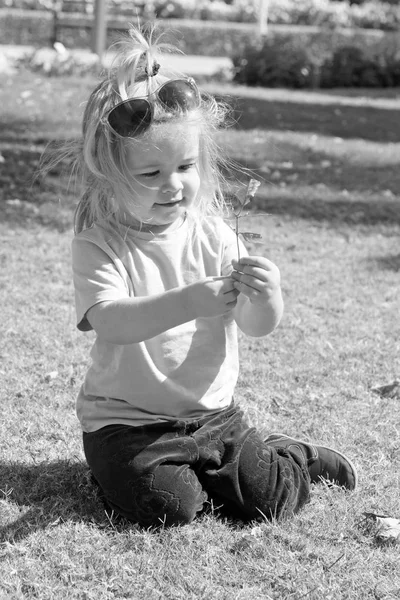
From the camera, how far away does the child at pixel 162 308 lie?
2457 millimetres

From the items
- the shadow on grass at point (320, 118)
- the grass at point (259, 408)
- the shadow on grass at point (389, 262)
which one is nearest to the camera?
the grass at point (259, 408)

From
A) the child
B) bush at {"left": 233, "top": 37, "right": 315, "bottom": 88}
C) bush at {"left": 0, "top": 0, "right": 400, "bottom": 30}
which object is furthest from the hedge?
the child

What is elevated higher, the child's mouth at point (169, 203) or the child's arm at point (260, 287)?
the child's mouth at point (169, 203)

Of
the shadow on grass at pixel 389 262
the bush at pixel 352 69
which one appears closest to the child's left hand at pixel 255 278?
the shadow on grass at pixel 389 262

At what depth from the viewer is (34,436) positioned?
3.17 m

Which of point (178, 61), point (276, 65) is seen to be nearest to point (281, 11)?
point (178, 61)

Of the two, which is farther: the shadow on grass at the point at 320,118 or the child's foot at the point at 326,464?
the shadow on grass at the point at 320,118

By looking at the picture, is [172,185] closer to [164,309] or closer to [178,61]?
[164,309]

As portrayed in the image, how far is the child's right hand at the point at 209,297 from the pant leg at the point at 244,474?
0.43 m

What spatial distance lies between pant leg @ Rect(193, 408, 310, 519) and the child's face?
Result: 0.67 meters

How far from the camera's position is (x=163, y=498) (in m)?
2.54

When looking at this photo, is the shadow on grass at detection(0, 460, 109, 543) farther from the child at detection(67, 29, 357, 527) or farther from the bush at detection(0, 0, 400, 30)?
the bush at detection(0, 0, 400, 30)

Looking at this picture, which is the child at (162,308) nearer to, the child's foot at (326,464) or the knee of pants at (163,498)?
the knee of pants at (163,498)

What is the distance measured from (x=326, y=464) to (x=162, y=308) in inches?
33.9
